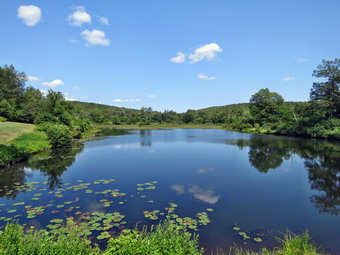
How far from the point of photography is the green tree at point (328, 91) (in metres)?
41.7

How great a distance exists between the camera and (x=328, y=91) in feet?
142

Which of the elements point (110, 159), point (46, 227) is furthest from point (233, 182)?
point (110, 159)

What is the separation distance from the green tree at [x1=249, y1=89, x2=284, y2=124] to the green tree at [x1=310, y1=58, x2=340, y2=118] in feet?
78.4

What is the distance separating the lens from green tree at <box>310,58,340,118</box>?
41.7 meters

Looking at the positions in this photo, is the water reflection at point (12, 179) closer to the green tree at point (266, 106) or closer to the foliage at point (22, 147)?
the foliage at point (22, 147)

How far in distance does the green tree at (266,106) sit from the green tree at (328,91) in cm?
2390

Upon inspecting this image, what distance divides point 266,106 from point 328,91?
30.5m

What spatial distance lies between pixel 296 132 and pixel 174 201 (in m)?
48.7

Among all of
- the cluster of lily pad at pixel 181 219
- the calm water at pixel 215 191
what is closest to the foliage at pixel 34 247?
the calm water at pixel 215 191

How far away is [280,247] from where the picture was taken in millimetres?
7125

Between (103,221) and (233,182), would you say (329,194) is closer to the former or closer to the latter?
(233,182)

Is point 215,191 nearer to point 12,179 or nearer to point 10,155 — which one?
point 12,179

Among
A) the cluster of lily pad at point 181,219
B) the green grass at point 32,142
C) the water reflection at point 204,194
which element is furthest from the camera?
the green grass at point 32,142

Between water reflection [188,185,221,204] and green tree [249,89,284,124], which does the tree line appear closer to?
green tree [249,89,284,124]
